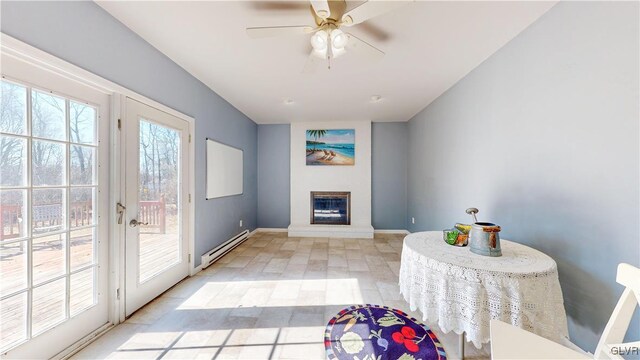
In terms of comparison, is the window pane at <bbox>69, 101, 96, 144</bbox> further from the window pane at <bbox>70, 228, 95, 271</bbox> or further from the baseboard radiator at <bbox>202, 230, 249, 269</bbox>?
the baseboard radiator at <bbox>202, 230, 249, 269</bbox>

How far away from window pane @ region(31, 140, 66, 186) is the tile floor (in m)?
1.20

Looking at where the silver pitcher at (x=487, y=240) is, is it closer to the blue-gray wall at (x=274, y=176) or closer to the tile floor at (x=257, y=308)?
the tile floor at (x=257, y=308)

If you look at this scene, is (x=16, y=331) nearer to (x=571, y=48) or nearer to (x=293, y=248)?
(x=293, y=248)

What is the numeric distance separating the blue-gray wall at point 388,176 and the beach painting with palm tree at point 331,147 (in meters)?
0.53

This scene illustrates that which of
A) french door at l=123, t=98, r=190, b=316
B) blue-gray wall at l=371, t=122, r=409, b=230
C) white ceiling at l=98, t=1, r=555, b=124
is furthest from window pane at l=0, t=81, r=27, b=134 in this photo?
blue-gray wall at l=371, t=122, r=409, b=230

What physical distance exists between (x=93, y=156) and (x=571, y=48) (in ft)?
11.4

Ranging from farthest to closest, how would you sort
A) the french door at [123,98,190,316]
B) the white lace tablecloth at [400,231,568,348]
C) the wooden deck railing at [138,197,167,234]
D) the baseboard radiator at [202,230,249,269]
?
the baseboard radiator at [202,230,249,269], the wooden deck railing at [138,197,167,234], the french door at [123,98,190,316], the white lace tablecloth at [400,231,568,348]

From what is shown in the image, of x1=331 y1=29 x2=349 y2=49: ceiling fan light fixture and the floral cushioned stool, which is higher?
x1=331 y1=29 x2=349 y2=49: ceiling fan light fixture

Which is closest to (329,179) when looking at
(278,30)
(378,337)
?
(378,337)

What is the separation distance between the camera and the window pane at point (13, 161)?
1.27 meters

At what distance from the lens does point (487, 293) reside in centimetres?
125

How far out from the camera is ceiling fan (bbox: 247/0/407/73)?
1.36 m

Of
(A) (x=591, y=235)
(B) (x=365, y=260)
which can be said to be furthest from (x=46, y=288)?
(A) (x=591, y=235)

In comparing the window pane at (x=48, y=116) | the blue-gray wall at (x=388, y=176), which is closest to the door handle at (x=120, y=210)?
the window pane at (x=48, y=116)
